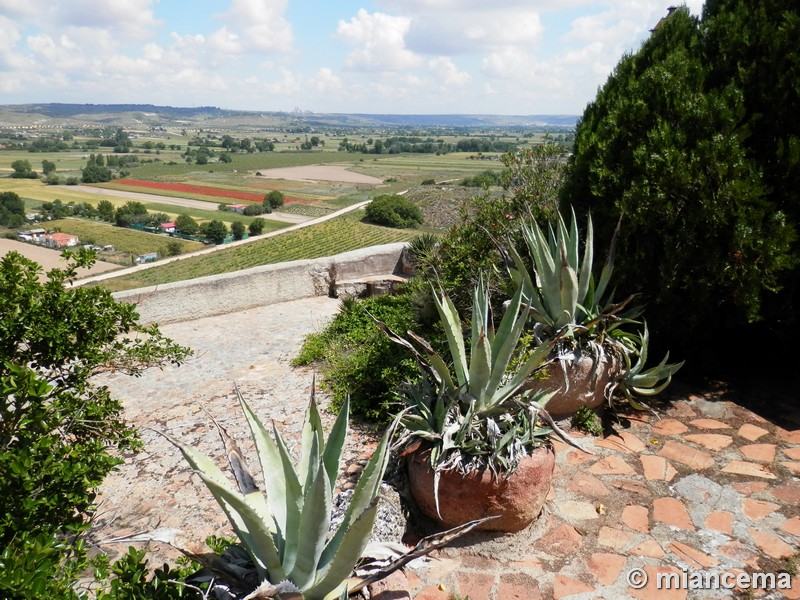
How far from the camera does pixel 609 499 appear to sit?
3.22 metres

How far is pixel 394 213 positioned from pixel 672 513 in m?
38.3

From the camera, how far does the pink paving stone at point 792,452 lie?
11.8 ft

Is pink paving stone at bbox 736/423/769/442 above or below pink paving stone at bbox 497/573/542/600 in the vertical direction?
above

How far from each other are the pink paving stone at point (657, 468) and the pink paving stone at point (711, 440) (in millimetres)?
381

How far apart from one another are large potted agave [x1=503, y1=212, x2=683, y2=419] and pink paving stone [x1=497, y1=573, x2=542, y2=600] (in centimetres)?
134

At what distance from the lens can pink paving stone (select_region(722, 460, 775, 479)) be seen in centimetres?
342

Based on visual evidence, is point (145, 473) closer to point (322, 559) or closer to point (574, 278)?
point (322, 559)

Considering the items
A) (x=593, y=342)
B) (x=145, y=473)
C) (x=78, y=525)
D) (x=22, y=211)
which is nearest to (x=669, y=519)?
(x=593, y=342)

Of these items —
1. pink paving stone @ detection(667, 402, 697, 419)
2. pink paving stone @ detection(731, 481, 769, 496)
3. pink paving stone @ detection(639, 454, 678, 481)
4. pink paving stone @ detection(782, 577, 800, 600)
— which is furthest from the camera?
pink paving stone @ detection(667, 402, 697, 419)

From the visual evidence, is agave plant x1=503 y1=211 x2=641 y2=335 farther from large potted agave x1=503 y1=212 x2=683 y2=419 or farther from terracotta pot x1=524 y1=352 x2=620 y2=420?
terracotta pot x1=524 y1=352 x2=620 y2=420

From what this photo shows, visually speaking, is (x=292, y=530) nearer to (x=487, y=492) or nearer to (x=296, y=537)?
(x=296, y=537)

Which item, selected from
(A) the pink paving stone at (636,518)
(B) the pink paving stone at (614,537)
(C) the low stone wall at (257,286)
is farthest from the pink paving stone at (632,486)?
(C) the low stone wall at (257,286)

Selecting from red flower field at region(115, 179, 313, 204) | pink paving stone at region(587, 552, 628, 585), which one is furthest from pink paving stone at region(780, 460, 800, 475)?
red flower field at region(115, 179, 313, 204)

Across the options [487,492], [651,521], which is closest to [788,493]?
[651,521]
